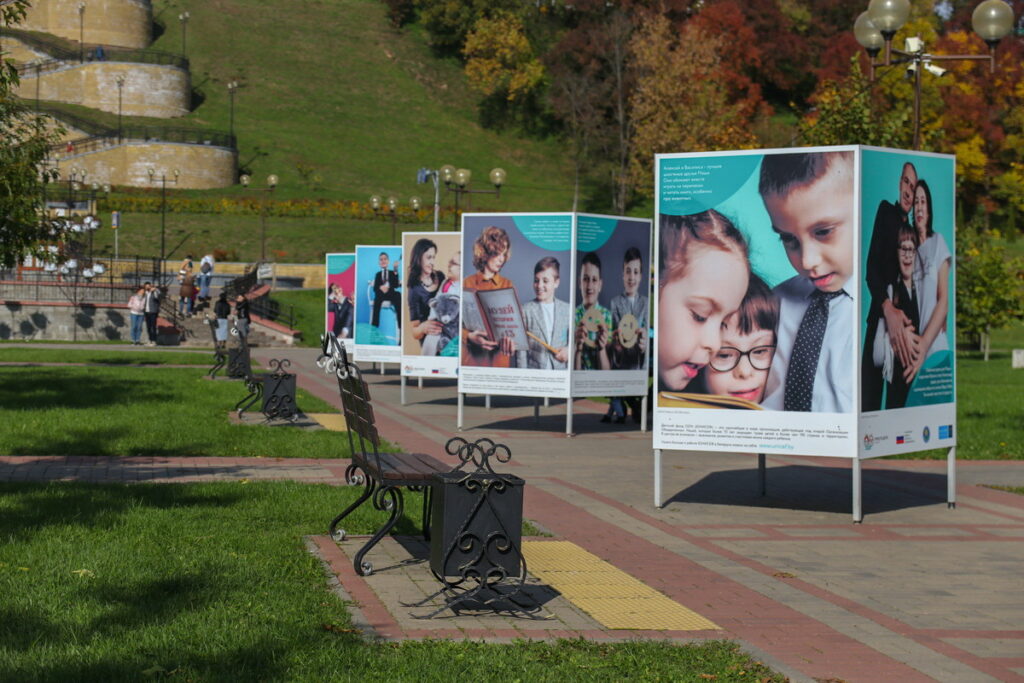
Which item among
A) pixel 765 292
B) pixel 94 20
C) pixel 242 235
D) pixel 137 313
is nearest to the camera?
pixel 765 292

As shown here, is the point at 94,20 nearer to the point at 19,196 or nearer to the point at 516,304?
the point at 19,196

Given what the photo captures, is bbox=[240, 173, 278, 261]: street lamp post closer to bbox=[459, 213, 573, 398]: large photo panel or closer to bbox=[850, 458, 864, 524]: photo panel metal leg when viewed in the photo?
bbox=[459, 213, 573, 398]: large photo panel

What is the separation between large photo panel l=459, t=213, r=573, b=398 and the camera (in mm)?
18562

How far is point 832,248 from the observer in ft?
37.8

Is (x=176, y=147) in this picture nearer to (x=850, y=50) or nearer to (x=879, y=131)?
(x=850, y=50)

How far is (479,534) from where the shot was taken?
7.54 meters

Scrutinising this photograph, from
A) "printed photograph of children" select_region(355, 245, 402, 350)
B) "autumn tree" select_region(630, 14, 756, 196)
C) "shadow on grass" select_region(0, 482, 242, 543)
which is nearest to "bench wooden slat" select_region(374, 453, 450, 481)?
"shadow on grass" select_region(0, 482, 242, 543)

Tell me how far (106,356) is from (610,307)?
18814mm

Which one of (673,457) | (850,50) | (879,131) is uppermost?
(850,50)

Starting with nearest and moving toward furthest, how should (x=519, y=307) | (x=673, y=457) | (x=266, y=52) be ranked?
(x=673, y=457) < (x=519, y=307) < (x=266, y=52)

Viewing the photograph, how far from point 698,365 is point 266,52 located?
4070 inches

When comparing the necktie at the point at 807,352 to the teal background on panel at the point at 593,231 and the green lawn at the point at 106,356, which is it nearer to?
the teal background on panel at the point at 593,231

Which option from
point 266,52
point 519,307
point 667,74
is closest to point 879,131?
point 519,307

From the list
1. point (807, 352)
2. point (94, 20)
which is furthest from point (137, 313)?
point (94, 20)
